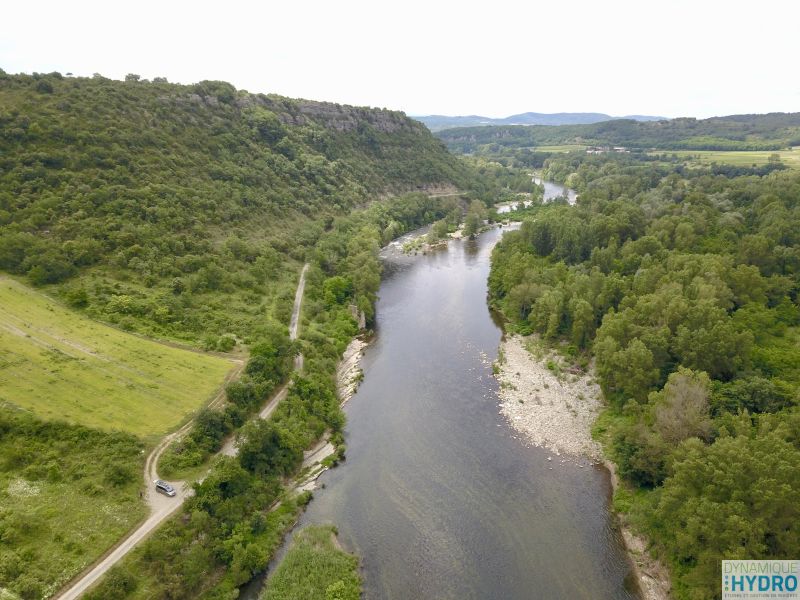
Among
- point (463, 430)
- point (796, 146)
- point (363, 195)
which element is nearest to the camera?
point (463, 430)

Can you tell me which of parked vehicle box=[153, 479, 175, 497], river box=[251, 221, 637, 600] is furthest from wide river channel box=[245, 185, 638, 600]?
parked vehicle box=[153, 479, 175, 497]

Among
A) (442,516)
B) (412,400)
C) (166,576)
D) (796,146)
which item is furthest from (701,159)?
(166,576)

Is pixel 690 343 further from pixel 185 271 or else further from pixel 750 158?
pixel 750 158

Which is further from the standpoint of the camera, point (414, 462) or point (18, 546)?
point (414, 462)

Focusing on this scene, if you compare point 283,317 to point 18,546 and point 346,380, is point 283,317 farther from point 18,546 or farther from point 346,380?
point 18,546

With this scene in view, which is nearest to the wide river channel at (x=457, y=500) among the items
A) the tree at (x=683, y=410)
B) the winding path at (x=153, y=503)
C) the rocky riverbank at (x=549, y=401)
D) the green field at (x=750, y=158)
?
the rocky riverbank at (x=549, y=401)

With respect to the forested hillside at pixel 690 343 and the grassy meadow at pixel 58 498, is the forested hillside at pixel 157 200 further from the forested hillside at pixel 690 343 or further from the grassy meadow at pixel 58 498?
the forested hillside at pixel 690 343

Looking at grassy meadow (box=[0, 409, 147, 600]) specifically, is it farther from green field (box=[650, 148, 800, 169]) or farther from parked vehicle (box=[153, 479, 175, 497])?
green field (box=[650, 148, 800, 169])
